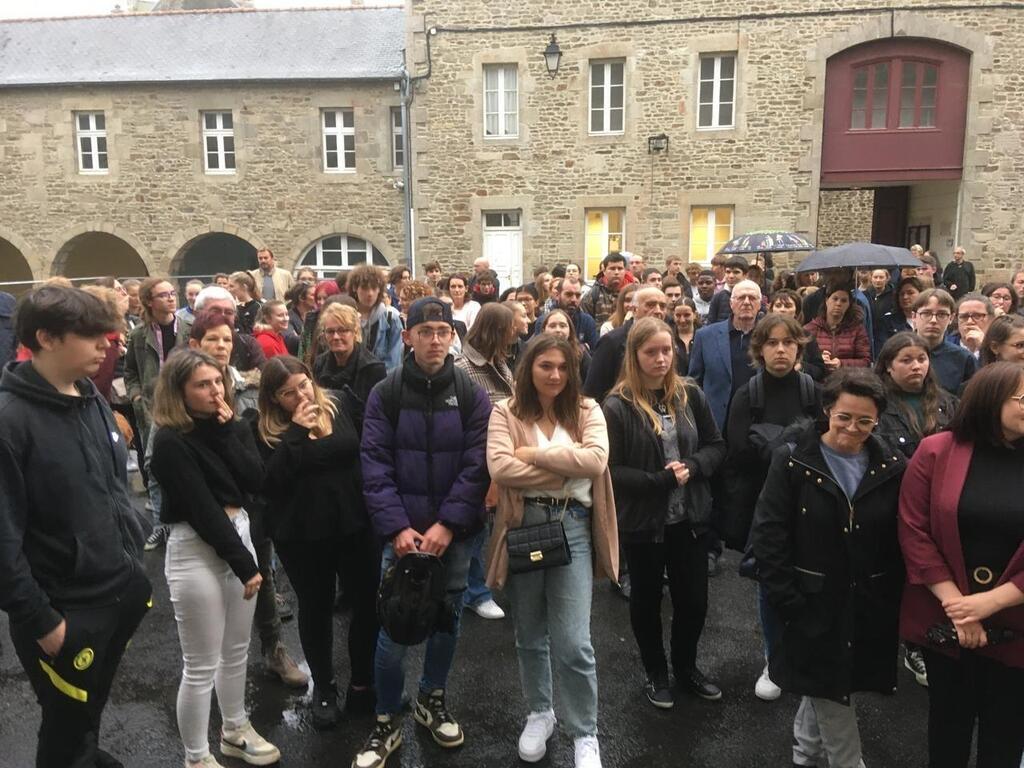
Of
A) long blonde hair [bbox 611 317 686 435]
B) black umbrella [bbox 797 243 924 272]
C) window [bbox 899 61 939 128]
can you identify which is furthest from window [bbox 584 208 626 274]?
long blonde hair [bbox 611 317 686 435]

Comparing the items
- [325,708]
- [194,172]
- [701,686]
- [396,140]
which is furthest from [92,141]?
[701,686]

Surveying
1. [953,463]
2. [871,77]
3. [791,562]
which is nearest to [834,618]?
[791,562]

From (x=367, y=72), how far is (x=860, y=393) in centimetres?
1732

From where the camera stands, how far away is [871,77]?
52.2 feet

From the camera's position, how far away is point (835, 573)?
2951 mm

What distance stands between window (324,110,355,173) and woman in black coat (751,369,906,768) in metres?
17.2

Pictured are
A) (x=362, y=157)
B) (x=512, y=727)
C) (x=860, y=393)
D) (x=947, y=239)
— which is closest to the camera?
(x=860, y=393)

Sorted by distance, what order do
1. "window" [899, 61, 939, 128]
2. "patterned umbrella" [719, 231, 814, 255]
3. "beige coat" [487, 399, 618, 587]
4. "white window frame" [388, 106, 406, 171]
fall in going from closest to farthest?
"beige coat" [487, 399, 618, 587] → "patterned umbrella" [719, 231, 814, 255] → "window" [899, 61, 939, 128] → "white window frame" [388, 106, 406, 171]

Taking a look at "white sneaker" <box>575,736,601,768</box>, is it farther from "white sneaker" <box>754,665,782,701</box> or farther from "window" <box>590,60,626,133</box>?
"window" <box>590,60,626,133</box>

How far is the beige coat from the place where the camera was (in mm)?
3168

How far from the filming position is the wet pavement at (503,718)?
3420mm

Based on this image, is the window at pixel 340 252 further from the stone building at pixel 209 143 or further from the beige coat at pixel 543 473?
the beige coat at pixel 543 473

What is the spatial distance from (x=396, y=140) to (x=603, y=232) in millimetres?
5569

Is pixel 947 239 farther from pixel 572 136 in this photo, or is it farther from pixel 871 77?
pixel 572 136
